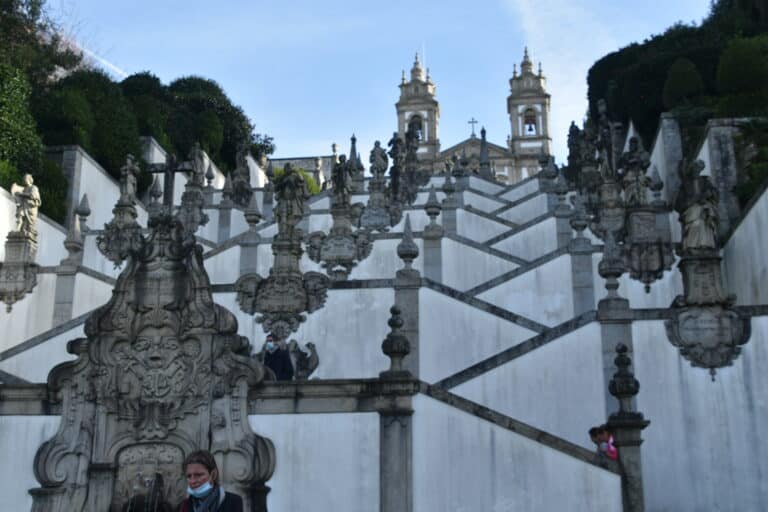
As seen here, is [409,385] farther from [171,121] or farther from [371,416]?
[171,121]

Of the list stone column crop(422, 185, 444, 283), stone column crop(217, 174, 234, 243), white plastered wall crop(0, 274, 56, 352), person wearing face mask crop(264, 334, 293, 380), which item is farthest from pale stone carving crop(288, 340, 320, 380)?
stone column crop(217, 174, 234, 243)

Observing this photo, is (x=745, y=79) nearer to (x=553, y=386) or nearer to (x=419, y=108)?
(x=553, y=386)

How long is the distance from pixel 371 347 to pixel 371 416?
16.7 ft

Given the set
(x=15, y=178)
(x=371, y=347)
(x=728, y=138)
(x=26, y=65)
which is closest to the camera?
(x=371, y=347)

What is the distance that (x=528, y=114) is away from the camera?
6919 cm

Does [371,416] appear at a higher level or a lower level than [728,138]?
lower

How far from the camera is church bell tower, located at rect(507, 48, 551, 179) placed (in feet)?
222

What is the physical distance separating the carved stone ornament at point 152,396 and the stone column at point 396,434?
1.26 metres

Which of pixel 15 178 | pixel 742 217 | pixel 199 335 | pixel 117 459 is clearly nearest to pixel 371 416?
pixel 199 335

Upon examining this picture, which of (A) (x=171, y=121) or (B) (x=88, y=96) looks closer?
(B) (x=88, y=96)

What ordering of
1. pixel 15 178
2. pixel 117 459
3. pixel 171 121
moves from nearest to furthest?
pixel 117 459
pixel 15 178
pixel 171 121

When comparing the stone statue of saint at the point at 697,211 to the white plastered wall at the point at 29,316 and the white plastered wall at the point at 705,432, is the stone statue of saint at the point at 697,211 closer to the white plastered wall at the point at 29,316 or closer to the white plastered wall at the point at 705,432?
the white plastered wall at the point at 705,432

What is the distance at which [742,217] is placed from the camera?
19.4 metres

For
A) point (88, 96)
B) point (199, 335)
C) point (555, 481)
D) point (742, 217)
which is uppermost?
point (88, 96)
